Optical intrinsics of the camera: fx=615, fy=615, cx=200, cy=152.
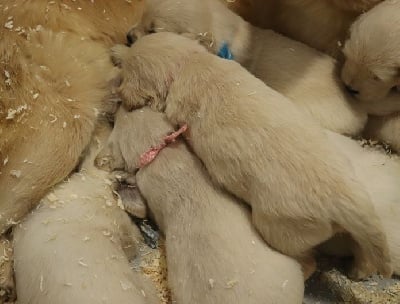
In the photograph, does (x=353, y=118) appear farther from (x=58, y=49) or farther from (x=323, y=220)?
(x=58, y=49)

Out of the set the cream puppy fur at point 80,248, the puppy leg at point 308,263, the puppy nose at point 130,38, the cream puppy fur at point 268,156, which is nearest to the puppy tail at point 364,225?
the cream puppy fur at point 268,156

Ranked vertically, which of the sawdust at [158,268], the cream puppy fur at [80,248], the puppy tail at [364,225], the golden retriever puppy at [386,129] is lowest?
the sawdust at [158,268]

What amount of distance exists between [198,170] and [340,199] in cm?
37

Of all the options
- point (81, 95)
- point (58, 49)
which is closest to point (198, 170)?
point (81, 95)

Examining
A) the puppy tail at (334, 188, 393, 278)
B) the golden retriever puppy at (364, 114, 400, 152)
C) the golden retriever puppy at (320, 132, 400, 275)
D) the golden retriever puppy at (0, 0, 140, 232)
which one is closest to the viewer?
the puppy tail at (334, 188, 393, 278)

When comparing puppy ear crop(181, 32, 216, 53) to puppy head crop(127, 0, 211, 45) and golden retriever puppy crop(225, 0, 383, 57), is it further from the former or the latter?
golden retriever puppy crop(225, 0, 383, 57)

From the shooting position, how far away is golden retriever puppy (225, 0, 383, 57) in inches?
67.0

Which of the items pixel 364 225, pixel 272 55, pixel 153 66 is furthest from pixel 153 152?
pixel 364 225

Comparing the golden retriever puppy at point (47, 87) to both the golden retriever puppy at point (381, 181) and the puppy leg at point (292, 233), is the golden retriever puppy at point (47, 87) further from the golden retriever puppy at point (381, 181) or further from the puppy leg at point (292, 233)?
the golden retriever puppy at point (381, 181)

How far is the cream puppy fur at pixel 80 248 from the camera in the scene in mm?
1323

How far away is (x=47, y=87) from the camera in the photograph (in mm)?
1594

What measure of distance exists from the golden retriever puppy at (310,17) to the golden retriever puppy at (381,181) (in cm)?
36

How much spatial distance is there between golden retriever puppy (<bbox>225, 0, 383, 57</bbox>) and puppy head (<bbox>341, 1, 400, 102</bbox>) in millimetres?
113

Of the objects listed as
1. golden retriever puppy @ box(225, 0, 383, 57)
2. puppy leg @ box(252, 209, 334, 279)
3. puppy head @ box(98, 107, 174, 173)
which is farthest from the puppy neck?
puppy leg @ box(252, 209, 334, 279)
